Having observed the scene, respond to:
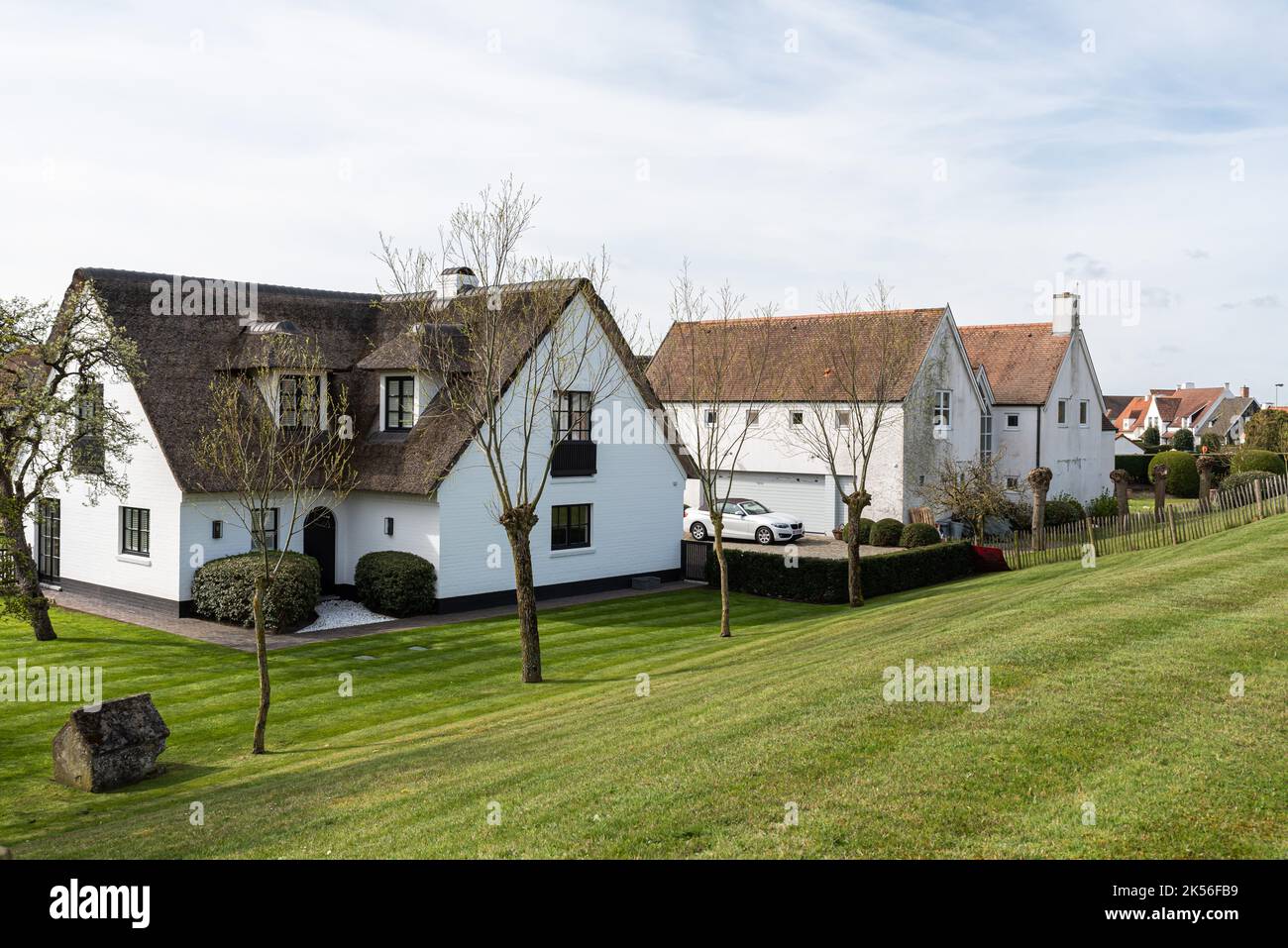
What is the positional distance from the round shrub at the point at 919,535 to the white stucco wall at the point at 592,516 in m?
9.60

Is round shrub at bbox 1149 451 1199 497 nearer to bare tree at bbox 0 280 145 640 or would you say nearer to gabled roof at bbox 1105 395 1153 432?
bare tree at bbox 0 280 145 640

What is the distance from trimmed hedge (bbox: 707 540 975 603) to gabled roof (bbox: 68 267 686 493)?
21.0 feet

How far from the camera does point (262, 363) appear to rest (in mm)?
23906

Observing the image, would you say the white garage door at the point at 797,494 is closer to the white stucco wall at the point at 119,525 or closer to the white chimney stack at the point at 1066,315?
the white chimney stack at the point at 1066,315

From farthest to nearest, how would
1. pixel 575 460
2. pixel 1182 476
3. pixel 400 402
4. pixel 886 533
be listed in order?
pixel 1182 476
pixel 886 533
pixel 575 460
pixel 400 402

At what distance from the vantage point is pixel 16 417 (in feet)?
63.5

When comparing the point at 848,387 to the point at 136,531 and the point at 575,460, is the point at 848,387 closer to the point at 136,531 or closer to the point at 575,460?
the point at 575,460

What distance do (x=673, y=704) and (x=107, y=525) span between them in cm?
1824

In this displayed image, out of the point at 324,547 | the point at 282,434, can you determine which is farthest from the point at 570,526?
the point at 282,434

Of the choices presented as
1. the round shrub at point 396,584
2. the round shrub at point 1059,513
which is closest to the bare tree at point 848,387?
the round shrub at point 1059,513

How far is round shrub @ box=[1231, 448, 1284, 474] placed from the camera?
163 feet

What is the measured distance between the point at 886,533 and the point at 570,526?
14.2 metres

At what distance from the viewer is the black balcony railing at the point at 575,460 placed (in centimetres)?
2711
